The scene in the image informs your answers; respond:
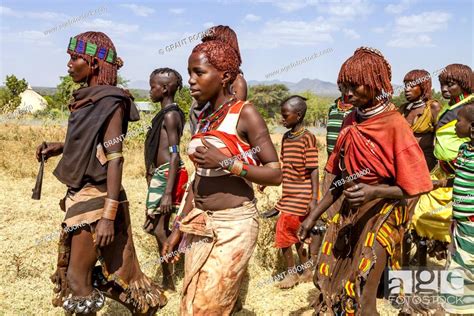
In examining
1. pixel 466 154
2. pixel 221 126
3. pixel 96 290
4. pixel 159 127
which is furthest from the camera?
pixel 159 127

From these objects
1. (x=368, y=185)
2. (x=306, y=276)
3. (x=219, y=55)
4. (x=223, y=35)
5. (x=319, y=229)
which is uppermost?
(x=223, y=35)

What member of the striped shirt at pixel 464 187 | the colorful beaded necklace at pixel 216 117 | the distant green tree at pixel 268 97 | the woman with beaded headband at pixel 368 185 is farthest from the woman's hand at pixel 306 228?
the distant green tree at pixel 268 97

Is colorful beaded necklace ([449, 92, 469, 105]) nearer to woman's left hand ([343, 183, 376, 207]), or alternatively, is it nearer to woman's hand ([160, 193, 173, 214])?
woman's left hand ([343, 183, 376, 207])

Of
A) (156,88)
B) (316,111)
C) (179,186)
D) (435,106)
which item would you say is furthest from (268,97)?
(179,186)

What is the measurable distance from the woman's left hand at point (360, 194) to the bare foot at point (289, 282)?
2.30m

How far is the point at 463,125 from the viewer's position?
356 cm

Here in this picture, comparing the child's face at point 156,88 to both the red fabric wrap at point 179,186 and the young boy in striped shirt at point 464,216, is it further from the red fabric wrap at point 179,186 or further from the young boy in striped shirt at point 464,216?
the young boy in striped shirt at point 464,216

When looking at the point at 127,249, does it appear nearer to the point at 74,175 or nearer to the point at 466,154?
the point at 74,175

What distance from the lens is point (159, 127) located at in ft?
15.4

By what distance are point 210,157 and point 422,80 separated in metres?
3.52

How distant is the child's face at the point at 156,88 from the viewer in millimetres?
4762

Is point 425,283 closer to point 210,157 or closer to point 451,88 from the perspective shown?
point 451,88

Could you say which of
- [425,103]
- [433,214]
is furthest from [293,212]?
[425,103]

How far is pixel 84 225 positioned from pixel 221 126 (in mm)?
1141
